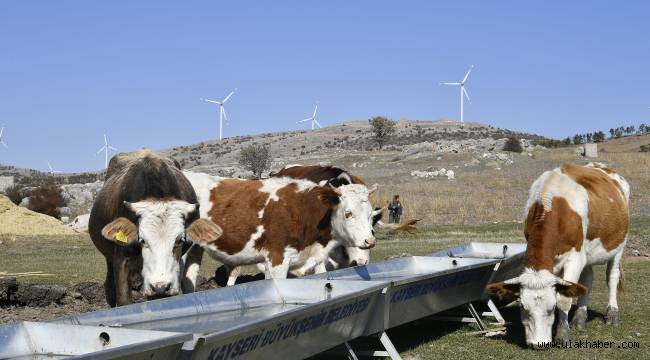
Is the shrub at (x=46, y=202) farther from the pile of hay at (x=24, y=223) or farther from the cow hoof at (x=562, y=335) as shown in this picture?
the cow hoof at (x=562, y=335)

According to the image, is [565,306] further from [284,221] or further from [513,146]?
[513,146]

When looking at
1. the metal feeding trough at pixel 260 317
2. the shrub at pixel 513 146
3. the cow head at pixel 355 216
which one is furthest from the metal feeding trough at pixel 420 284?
the shrub at pixel 513 146

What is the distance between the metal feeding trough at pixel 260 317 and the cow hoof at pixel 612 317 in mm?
4715

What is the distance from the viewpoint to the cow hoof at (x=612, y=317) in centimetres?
1273

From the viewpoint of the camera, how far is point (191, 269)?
44.5ft

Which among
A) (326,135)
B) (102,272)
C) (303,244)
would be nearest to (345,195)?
(303,244)

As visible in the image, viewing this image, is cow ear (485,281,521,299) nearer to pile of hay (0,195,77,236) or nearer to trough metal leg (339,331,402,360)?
trough metal leg (339,331,402,360)

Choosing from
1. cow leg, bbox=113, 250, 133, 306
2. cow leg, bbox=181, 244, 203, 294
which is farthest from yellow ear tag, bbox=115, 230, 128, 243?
cow leg, bbox=181, 244, 203, 294

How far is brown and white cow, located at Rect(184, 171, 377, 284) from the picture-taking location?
44.8ft

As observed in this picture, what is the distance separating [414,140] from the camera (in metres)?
125

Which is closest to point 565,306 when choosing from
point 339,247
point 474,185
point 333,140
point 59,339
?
point 339,247

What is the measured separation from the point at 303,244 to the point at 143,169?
3.59 m

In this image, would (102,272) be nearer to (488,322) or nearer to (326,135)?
(488,322)

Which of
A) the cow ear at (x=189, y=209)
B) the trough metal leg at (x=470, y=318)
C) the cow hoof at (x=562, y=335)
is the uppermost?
the cow ear at (x=189, y=209)
